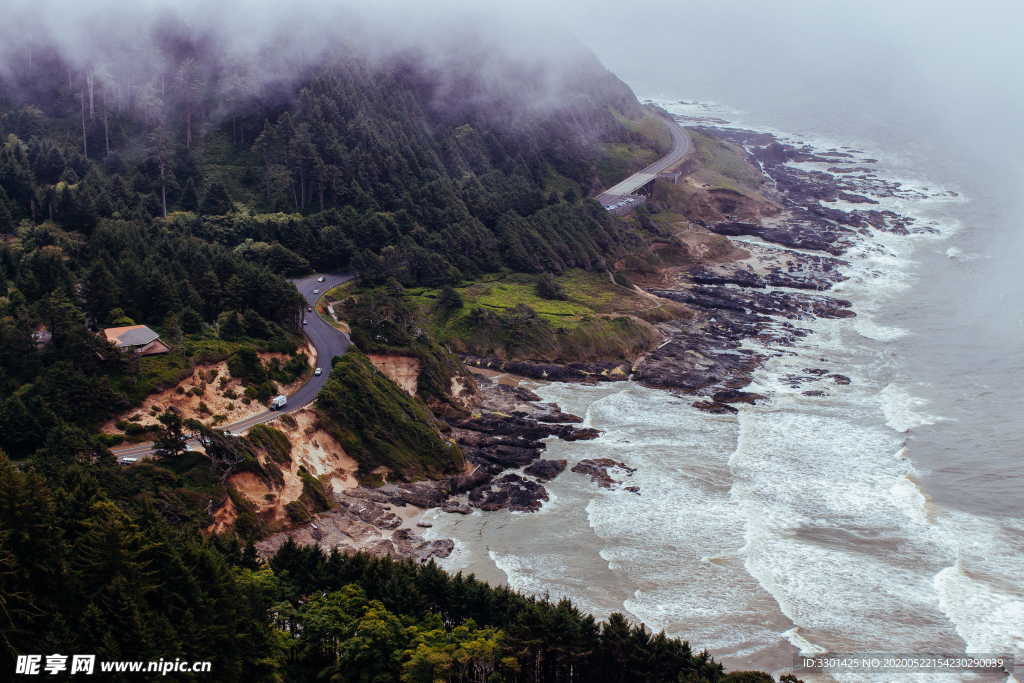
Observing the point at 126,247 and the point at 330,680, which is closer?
the point at 330,680

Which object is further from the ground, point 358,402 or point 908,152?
point 908,152

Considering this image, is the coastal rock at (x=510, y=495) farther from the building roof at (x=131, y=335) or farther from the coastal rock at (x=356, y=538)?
the building roof at (x=131, y=335)

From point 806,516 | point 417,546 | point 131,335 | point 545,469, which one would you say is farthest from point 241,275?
point 806,516

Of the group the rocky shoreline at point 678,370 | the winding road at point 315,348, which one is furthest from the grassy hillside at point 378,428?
the rocky shoreline at point 678,370

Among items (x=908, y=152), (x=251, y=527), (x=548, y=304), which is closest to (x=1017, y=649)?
(x=251, y=527)

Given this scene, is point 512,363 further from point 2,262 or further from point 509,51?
point 509,51

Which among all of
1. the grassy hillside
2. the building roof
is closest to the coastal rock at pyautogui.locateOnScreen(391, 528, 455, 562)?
the grassy hillside

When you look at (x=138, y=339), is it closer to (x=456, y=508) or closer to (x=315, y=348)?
(x=315, y=348)
